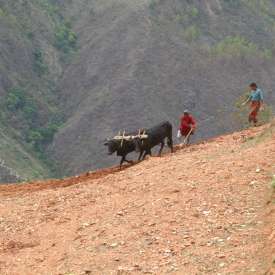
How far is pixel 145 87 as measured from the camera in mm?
49125

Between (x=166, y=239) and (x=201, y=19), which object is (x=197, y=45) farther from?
(x=166, y=239)

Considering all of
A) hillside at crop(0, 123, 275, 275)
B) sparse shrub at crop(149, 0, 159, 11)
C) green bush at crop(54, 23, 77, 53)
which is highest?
hillside at crop(0, 123, 275, 275)

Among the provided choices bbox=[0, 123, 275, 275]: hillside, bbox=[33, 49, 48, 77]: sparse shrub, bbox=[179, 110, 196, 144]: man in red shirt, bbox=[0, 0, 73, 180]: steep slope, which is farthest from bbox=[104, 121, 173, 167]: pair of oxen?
bbox=[33, 49, 48, 77]: sparse shrub

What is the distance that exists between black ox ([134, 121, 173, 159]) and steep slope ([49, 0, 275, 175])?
23881mm

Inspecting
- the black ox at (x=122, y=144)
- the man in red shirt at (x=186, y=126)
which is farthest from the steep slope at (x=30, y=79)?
the black ox at (x=122, y=144)

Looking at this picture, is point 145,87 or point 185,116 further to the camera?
point 145,87

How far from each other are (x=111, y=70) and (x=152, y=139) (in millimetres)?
34734

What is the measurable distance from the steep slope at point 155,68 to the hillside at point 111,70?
0.09 metres

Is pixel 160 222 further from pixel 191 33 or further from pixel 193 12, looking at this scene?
pixel 193 12

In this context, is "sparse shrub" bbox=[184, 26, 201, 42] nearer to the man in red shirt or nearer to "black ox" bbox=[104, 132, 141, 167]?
the man in red shirt

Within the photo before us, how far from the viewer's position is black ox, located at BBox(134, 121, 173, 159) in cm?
1770

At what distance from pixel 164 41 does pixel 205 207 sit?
44151mm

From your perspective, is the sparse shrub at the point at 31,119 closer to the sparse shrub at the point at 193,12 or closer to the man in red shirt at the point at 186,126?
the sparse shrub at the point at 193,12

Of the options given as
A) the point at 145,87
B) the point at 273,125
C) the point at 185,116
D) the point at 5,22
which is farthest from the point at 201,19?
the point at 273,125
